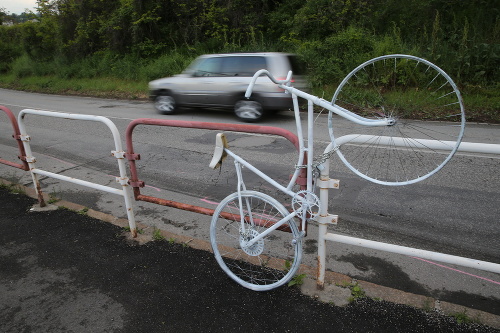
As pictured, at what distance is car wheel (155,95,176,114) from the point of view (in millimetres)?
12438

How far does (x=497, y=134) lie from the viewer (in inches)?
348

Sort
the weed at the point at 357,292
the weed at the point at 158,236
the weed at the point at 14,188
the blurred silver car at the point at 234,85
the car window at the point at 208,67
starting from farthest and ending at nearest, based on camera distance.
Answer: the car window at the point at 208,67
the blurred silver car at the point at 234,85
the weed at the point at 14,188
the weed at the point at 158,236
the weed at the point at 357,292

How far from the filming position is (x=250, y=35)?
19641mm

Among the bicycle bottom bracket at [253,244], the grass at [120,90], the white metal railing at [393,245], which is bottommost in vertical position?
the grass at [120,90]

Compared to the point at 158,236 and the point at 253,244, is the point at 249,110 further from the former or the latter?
the point at 253,244

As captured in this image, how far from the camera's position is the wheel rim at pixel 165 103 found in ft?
40.8

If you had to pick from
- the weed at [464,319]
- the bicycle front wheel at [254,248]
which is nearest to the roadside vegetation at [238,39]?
the weed at [464,319]

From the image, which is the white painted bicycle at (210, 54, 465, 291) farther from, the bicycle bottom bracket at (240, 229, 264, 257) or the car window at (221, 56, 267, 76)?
the car window at (221, 56, 267, 76)

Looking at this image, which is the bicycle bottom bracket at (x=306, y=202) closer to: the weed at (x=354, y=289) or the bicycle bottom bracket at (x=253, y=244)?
the bicycle bottom bracket at (x=253, y=244)

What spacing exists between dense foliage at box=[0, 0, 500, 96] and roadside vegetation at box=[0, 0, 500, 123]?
55 mm

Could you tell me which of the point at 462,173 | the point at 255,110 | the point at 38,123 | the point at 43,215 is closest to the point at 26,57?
the point at 38,123

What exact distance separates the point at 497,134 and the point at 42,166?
9.95 metres

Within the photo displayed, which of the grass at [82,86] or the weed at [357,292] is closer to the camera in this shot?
the weed at [357,292]

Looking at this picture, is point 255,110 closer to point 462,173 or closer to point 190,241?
point 462,173
